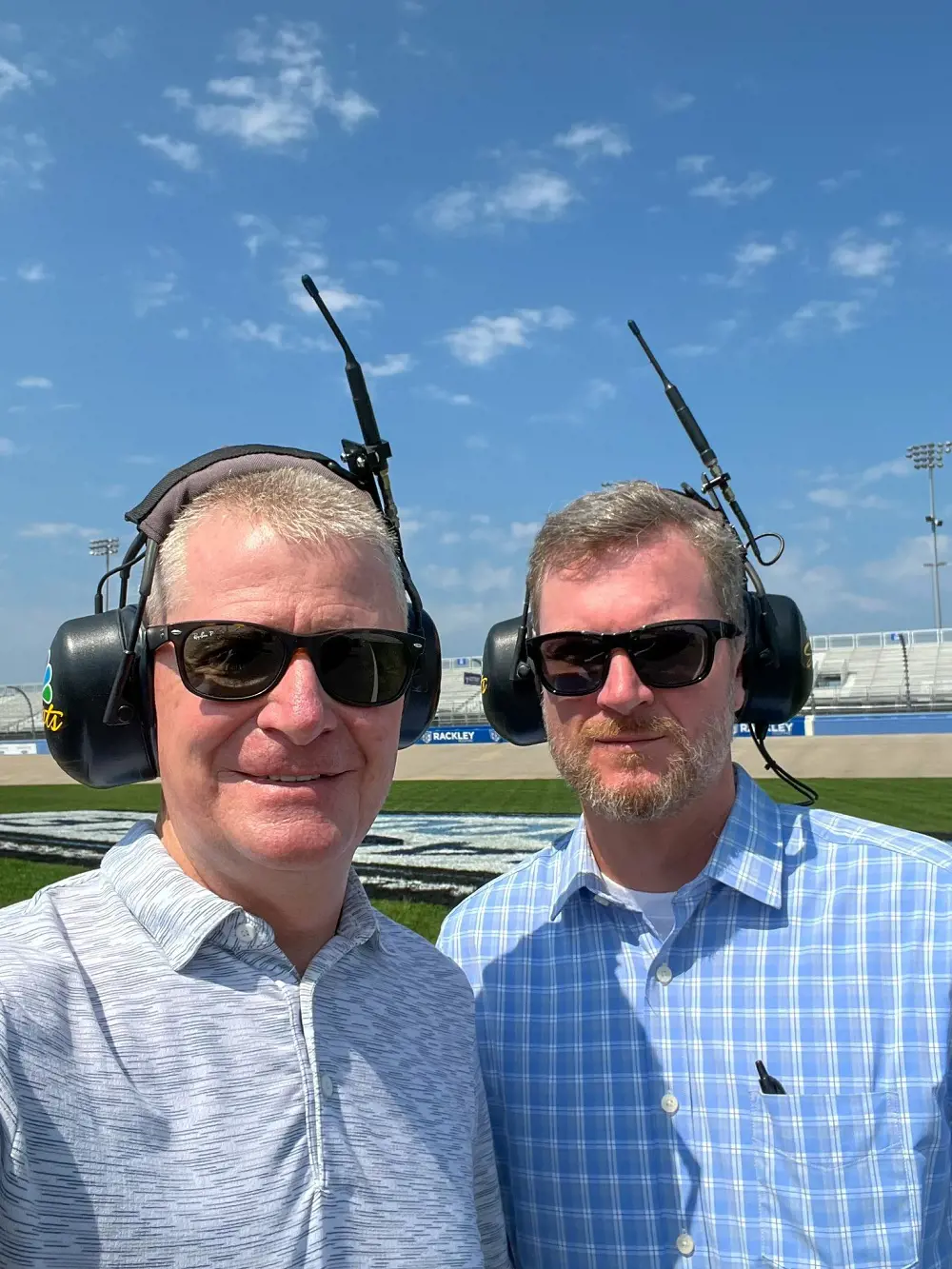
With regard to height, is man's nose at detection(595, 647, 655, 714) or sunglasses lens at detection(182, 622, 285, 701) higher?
sunglasses lens at detection(182, 622, 285, 701)

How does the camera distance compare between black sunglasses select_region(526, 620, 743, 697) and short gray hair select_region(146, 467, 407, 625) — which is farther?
black sunglasses select_region(526, 620, 743, 697)

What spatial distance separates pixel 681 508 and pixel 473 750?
37286 millimetres

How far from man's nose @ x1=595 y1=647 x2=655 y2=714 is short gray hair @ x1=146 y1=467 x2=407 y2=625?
2.78 feet

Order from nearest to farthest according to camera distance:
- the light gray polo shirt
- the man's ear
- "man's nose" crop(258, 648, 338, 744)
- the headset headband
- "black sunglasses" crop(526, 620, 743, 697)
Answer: the light gray polo shirt < "man's nose" crop(258, 648, 338, 744) < the headset headband < "black sunglasses" crop(526, 620, 743, 697) < the man's ear

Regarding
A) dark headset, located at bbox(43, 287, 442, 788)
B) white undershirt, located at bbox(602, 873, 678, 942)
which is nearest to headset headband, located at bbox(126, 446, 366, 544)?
dark headset, located at bbox(43, 287, 442, 788)

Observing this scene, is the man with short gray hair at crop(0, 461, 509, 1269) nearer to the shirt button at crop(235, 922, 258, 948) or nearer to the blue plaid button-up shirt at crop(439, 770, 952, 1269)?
the shirt button at crop(235, 922, 258, 948)

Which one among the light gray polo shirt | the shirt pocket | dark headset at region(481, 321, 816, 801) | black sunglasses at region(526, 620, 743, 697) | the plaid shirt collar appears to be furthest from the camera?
dark headset at region(481, 321, 816, 801)

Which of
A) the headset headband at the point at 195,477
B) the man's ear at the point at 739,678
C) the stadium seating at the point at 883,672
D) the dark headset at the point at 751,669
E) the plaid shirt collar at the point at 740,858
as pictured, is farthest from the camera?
the stadium seating at the point at 883,672

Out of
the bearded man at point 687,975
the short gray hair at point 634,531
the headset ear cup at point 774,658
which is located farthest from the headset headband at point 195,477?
the headset ear cup at point 774,658

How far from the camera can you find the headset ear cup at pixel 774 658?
2926mm

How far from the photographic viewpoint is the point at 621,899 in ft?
8.01

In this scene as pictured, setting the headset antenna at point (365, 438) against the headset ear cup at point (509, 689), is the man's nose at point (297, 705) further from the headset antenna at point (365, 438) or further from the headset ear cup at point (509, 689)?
the headset ear cup at point (509, 689)

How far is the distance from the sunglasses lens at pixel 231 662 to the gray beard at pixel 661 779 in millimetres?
1039

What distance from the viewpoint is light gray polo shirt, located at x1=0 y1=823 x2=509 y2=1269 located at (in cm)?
136
